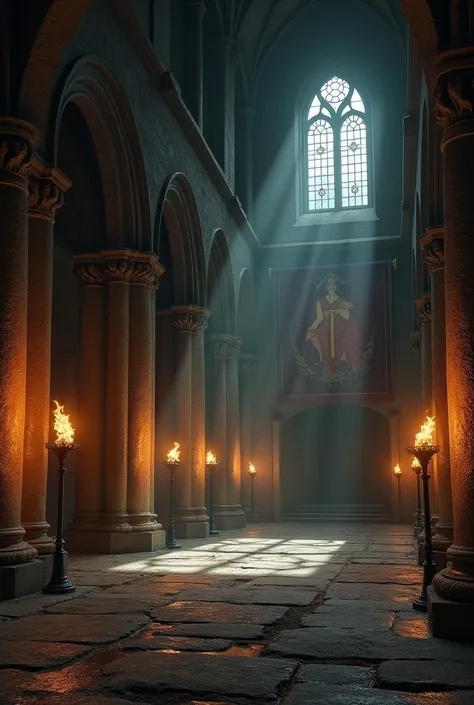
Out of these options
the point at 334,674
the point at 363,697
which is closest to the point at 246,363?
the point at 334,674

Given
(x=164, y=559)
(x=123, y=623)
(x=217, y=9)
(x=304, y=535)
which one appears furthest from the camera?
(x=217, y=9)

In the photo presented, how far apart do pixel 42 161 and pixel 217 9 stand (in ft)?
39.0

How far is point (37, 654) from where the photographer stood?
15.1ft

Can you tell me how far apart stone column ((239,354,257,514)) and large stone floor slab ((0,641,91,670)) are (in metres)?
16.7

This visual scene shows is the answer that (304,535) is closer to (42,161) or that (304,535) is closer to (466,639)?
(42,161)

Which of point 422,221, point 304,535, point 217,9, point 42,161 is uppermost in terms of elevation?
point 217,9

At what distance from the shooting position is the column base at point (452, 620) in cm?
502

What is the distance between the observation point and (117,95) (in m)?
11.4

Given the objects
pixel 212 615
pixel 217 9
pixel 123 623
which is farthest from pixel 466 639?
pixel 217 9

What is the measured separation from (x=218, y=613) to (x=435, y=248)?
5.78m

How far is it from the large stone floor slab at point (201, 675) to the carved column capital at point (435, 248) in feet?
21.7

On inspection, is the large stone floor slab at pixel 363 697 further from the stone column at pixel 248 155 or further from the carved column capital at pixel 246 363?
the stone column at pixel 248 155

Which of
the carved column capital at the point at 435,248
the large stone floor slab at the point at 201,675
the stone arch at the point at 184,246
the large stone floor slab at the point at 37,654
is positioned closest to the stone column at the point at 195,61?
the stone arch at the point at 184,246

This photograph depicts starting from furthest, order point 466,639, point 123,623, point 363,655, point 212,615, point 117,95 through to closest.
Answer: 1. point 117,95
2. point 212,615
3. point 123,623
4. point 466,639
5. point 363,655
